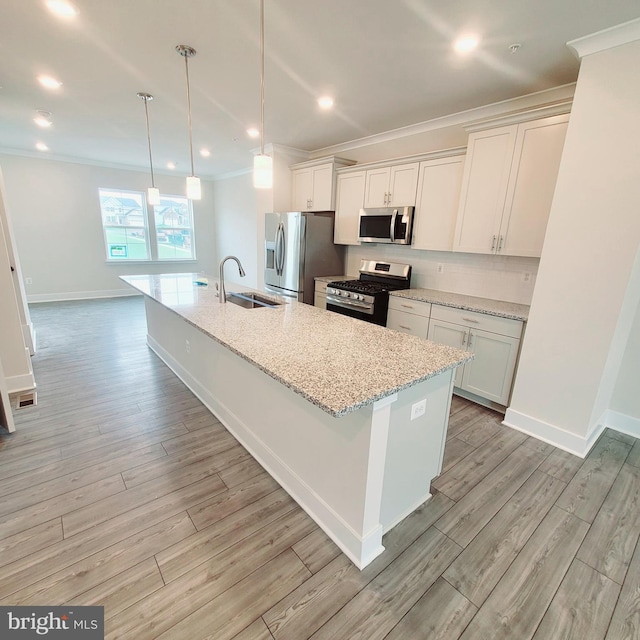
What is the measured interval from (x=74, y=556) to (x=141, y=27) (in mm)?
3049

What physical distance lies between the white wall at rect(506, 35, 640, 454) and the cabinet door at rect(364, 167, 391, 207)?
1.89m

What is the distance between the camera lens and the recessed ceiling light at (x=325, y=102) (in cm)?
304

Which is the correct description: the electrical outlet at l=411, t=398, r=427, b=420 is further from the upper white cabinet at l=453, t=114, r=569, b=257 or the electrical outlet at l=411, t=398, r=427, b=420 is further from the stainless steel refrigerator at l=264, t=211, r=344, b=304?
the stainless steel refrigerator at l=264, t=211, r=344, b=304

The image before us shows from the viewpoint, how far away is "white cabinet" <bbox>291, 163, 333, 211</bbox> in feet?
14.4

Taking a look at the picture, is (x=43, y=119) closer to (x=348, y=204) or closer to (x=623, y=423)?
(x=348, y=204)

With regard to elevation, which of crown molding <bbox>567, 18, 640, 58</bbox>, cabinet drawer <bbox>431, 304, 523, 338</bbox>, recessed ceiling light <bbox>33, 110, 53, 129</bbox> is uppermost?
recessed ceiling light <bbox>33, 110, 53, 129</bbox>

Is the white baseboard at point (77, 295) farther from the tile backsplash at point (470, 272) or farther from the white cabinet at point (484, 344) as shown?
the white cabinet at point (484, 344)

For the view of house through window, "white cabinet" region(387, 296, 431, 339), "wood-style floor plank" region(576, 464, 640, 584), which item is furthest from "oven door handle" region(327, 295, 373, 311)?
the view of house through window

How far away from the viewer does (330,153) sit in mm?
4746

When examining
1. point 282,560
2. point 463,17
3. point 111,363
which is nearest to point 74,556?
point 282,560

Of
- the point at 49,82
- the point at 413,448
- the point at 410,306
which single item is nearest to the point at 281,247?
the point at 410,306

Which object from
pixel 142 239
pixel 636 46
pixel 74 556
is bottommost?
pixel 74 556

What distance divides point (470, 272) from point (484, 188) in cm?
87

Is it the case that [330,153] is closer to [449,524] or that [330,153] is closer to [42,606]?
[449,524]
